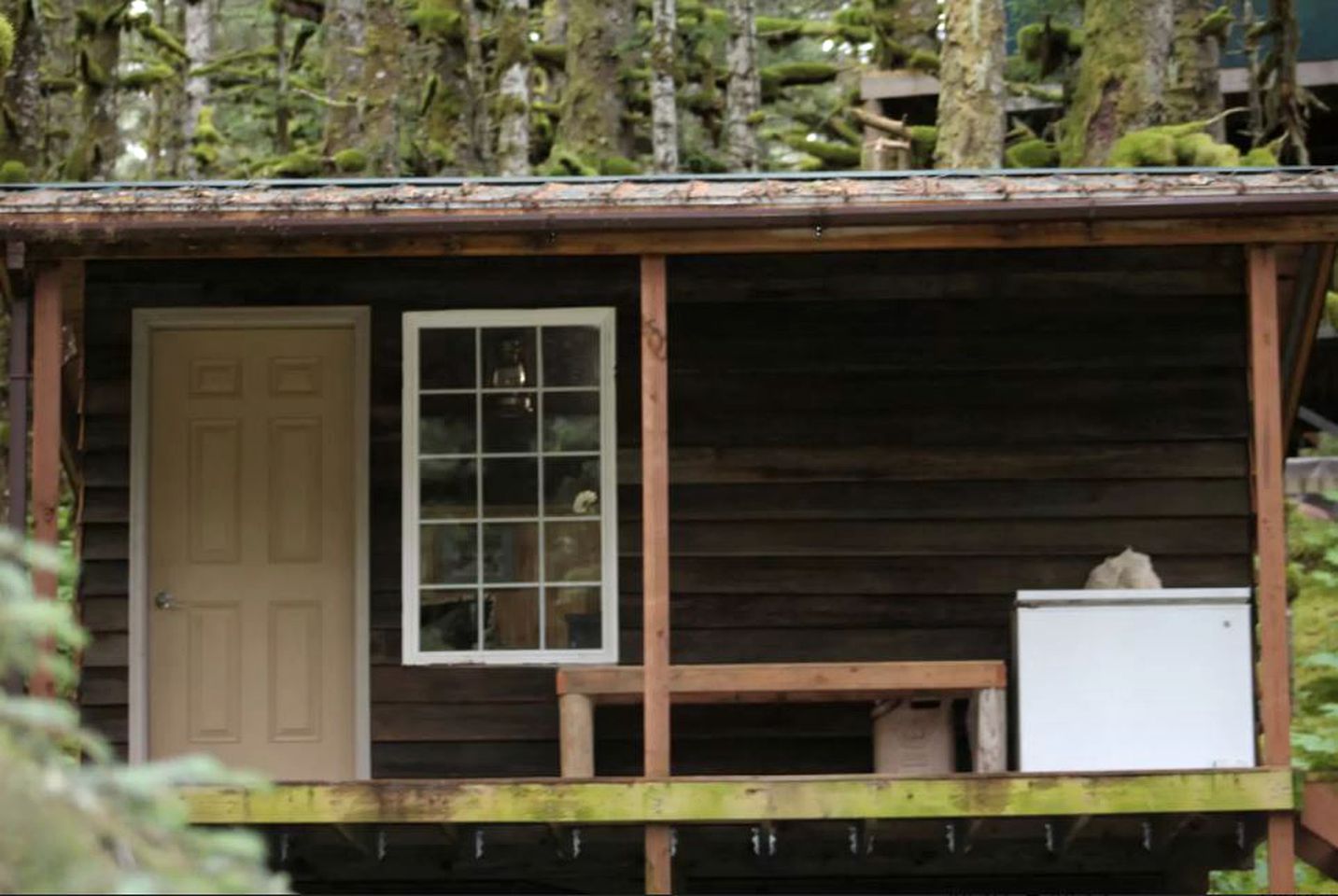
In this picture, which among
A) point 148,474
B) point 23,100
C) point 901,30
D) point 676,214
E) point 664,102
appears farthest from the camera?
point 901,30

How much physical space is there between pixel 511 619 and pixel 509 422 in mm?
888

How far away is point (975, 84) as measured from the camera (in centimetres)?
1333

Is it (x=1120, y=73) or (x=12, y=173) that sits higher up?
(x=1120, y=73)

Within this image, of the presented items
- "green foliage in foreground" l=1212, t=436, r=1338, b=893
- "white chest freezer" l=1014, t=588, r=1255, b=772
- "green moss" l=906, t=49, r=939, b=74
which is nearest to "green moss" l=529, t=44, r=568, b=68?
"green moss" l=906, t=49, r=939, b=74

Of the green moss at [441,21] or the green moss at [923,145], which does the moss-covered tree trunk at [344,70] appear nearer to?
the green moss at [441,21]

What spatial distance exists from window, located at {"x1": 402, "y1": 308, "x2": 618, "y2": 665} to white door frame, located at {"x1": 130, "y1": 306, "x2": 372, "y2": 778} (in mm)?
237

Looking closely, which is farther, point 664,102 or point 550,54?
point 550,54

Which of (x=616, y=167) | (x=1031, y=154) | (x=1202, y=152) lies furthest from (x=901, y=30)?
(x=1202, y=152)

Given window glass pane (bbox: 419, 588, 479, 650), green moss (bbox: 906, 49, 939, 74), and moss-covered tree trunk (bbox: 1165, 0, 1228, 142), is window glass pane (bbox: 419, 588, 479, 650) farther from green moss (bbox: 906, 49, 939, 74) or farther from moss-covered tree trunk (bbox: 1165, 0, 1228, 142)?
green moss (bbox: 906, 49, 939, 74)

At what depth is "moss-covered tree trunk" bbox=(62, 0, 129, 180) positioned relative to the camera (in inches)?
595

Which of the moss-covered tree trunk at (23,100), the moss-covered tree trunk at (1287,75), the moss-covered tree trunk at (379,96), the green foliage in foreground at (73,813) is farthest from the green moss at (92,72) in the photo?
the green foliage in foreground at (73,813)

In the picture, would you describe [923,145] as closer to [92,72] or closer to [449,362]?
[92,72]

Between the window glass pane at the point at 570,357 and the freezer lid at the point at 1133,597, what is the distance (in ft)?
7.25

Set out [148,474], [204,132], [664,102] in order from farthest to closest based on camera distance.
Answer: [204,132]
[664,102]
[148,474]
